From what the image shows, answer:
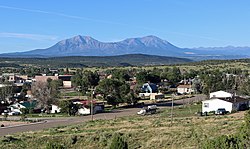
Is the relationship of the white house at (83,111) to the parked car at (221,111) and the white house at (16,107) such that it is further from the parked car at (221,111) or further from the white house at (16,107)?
the parked car at (221,111)

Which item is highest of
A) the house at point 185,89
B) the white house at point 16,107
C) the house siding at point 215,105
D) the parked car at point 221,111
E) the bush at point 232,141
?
the bush at point 232,141

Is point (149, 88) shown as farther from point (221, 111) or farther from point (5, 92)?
point (221, 111)

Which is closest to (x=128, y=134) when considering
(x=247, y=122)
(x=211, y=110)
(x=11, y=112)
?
(x=247, y=122)

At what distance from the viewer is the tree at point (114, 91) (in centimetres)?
6588

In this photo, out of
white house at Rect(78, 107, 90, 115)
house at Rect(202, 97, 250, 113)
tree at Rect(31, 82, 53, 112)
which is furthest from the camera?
tree at Rect(31, 82, 53, 112)

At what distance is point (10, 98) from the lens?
77.2 metres

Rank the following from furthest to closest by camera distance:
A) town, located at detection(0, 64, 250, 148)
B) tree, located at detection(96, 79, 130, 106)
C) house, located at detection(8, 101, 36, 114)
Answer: tree, located at detection(96, 79, 130, 106) → house, located at detection(8, 101, 36, 114) → town, located at detection(0, 64, 250, 148)

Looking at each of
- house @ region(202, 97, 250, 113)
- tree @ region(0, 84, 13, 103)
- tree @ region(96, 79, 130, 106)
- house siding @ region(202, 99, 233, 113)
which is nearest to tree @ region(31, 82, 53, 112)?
tree @ region(96, 79, 130, 106)

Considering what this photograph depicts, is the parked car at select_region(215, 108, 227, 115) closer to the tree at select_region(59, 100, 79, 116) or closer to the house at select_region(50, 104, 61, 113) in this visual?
the tree at select_region(59, 100, 79, 116)

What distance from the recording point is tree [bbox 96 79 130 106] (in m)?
65.9

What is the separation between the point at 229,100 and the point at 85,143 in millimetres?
28638

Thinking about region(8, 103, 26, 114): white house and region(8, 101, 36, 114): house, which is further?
region(8, 101, 36, 114): house

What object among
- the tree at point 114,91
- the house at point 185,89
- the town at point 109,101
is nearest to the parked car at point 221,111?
the town at point 109,101

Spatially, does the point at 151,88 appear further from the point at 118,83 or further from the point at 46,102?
the point at 46,102
